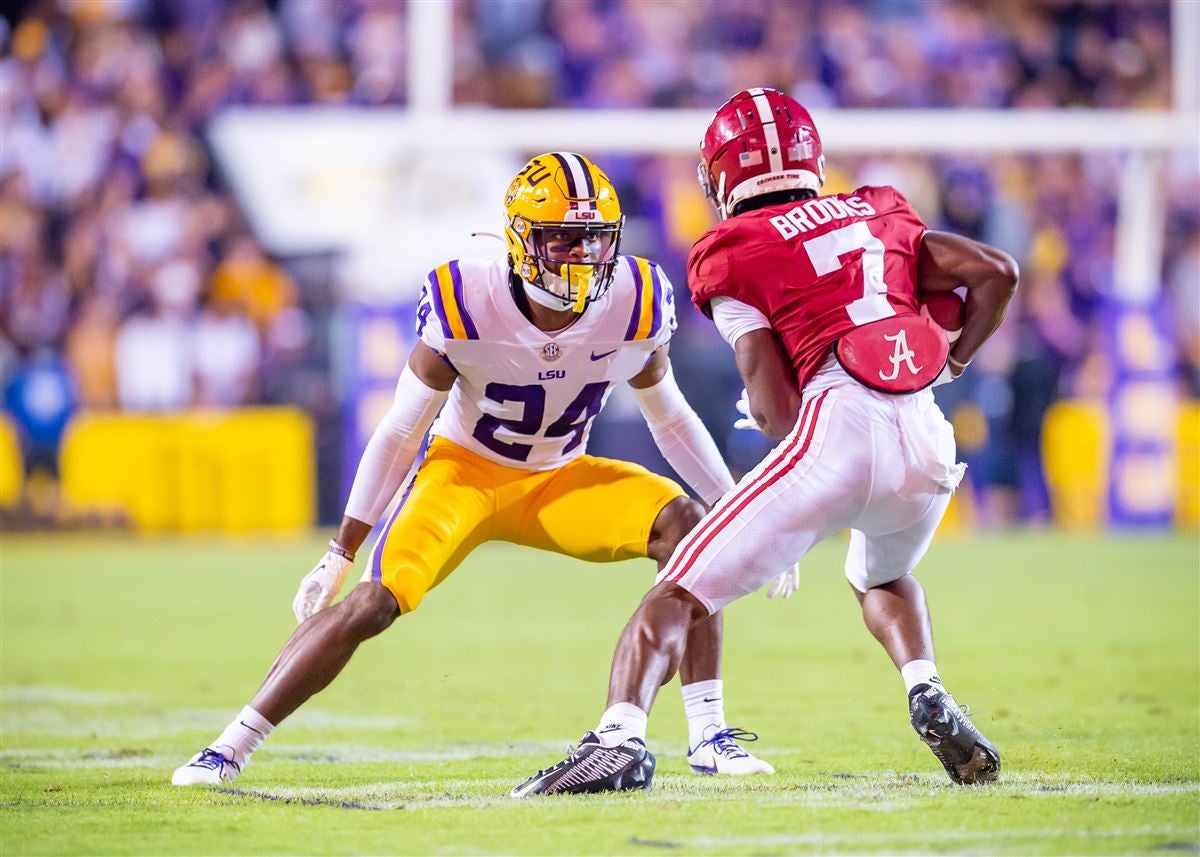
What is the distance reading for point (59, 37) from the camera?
15375 millimetres

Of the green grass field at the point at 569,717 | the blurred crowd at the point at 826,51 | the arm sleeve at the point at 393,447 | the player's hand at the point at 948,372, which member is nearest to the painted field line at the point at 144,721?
the green grass field at the point at 569,717

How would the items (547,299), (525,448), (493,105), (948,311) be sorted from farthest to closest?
(493,105)
(525,448)
(547,299)
(948,311)

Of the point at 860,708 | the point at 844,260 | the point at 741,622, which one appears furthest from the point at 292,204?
the point at 844,260

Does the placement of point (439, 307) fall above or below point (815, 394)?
above

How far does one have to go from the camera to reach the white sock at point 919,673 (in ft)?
13.7

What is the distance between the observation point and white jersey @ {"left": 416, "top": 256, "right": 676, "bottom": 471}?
180 inches

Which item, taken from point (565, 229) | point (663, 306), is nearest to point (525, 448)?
point (663, 306)

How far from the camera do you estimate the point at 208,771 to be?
4.29m

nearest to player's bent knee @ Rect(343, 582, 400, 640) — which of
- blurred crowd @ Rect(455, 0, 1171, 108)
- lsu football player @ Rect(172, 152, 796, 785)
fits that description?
lsu football player @ Rect(172, 152, 796, 785)

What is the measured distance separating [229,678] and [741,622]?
269 centimetres

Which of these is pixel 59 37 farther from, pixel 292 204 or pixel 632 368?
pixel 632 368

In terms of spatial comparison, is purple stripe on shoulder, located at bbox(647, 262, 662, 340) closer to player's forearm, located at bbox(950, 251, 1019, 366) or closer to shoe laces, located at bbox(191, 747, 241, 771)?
player's forearm, located at bbox(950, 251, 1019, 366)

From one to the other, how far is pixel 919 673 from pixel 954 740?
0.21 metres

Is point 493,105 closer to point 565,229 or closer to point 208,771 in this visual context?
point 565,229
